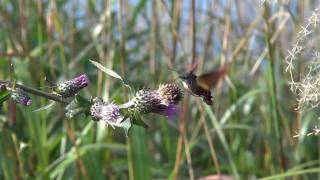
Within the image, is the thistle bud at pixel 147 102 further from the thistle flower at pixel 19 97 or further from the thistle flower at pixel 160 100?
the thistle flower at pixel 19 97

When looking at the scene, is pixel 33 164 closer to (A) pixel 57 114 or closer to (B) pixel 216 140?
(A) pixel 57 114

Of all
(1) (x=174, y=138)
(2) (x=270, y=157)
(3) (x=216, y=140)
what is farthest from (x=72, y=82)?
(3) (x=216, y=140)

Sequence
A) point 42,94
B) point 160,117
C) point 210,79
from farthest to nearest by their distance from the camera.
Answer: point 160,117
point 42,94
point 210,79

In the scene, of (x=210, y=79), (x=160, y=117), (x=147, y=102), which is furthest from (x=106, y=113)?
(x=160, y=117)

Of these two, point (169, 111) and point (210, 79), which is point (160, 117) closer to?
point (169, 111)

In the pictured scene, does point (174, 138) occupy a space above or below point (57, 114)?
below

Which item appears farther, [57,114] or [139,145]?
[57,114]

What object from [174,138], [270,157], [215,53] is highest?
[215,53]
